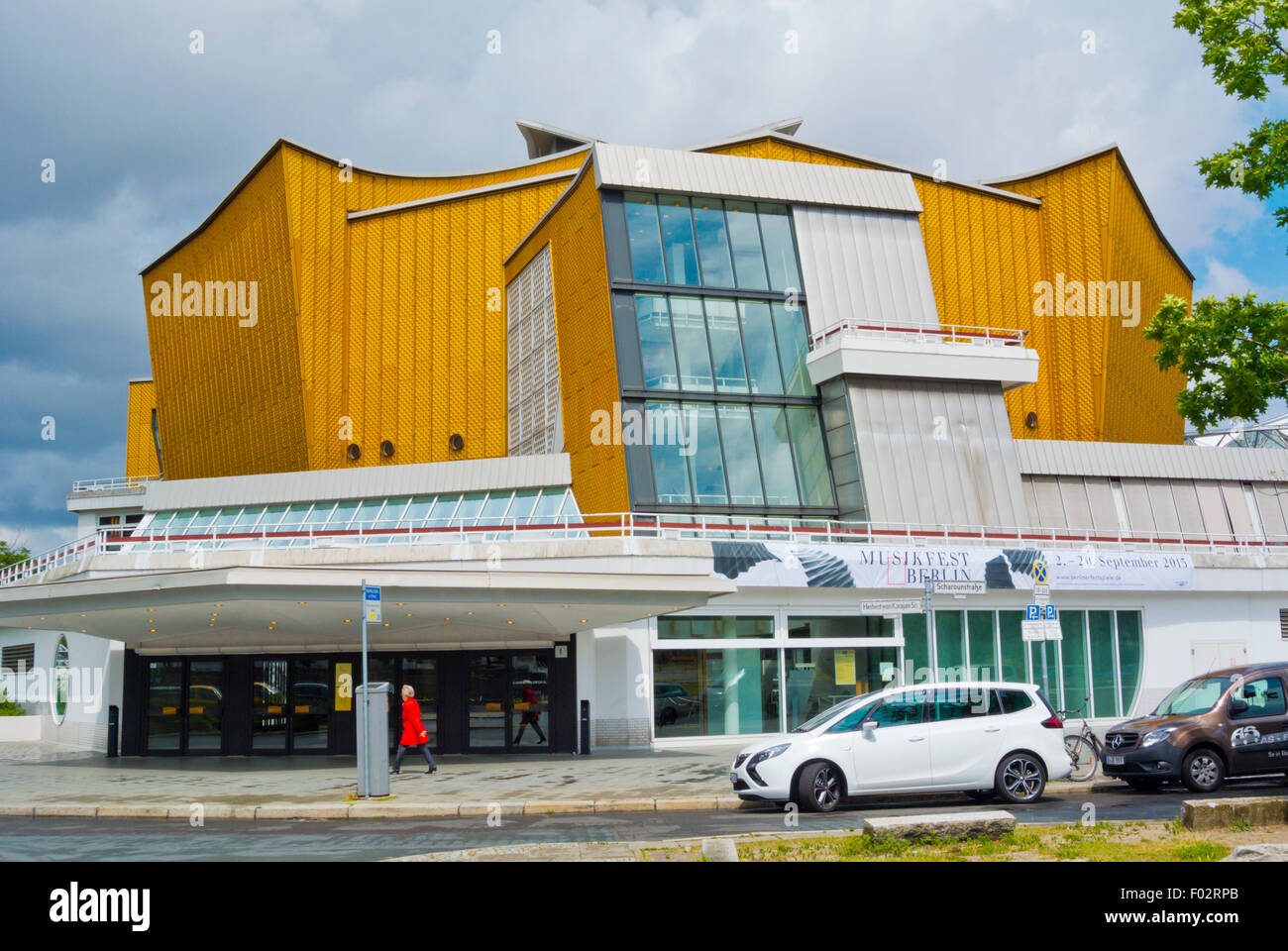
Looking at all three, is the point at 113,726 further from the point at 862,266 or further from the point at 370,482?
the point at 862,266

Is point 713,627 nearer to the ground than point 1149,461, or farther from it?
nearer to the ground

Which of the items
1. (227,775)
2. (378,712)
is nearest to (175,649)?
(227,775)

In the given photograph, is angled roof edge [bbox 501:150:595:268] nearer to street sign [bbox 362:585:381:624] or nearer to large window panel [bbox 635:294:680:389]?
large window panel [bbox 635:294:680:389]

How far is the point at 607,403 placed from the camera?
31.0m

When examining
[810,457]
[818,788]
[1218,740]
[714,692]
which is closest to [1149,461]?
[810,457]

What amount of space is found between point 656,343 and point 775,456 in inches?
175

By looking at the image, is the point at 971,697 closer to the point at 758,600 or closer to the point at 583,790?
the point at 583,790

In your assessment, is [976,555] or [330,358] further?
[330,358]

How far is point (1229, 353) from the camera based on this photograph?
16234 millimetres

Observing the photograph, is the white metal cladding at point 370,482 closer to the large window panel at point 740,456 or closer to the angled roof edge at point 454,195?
the large window panel at point 740,456

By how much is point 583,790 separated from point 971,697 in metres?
5.96

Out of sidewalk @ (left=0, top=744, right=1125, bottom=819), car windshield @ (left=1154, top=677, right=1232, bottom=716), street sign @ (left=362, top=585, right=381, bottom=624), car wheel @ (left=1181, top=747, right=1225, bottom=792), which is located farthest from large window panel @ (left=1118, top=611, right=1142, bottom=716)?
street sign @ (left=362, top=585, right=381, bottom=624)
